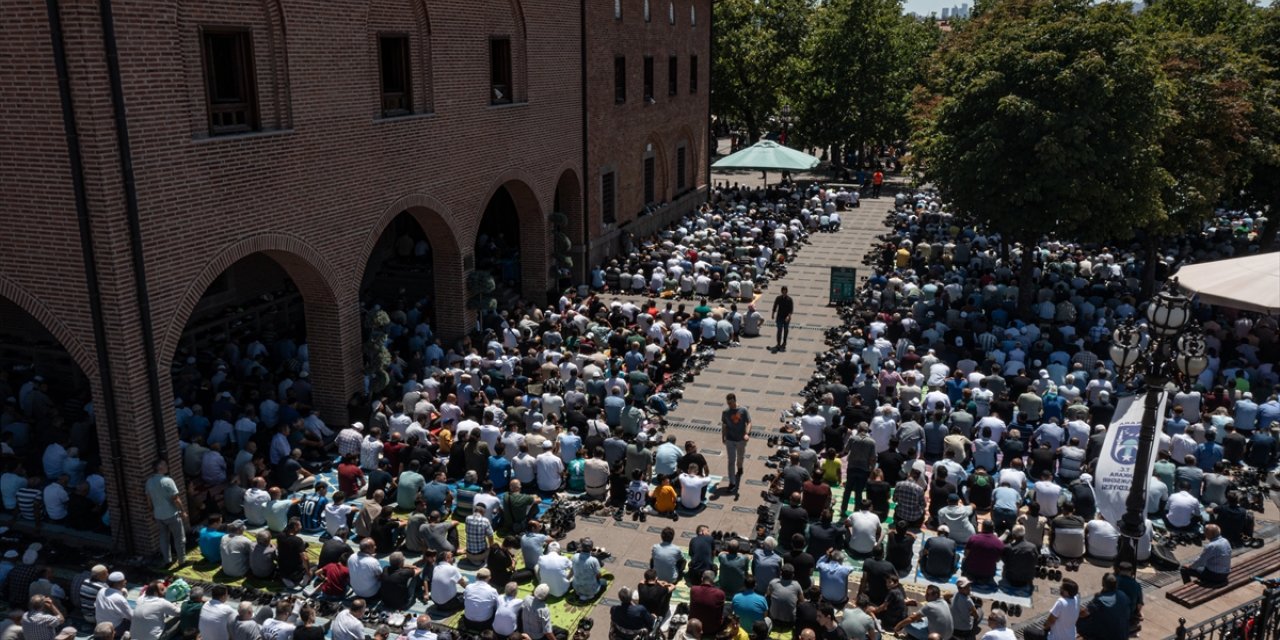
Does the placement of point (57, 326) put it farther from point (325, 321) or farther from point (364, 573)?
point (364, 573)

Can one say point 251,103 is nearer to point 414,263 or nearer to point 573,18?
point 414,263

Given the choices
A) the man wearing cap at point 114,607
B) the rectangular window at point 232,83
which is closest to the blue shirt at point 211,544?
→ the man wearing cap at point 114,607

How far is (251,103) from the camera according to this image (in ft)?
50.7

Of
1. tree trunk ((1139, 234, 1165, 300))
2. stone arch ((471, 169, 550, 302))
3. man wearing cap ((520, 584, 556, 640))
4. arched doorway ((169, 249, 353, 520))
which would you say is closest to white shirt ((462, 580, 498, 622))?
man wearing cap ((520, 584, 556, 640))

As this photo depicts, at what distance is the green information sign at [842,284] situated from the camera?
1020 inches

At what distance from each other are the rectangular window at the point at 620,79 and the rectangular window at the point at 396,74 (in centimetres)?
1148

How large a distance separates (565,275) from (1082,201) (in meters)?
13.1

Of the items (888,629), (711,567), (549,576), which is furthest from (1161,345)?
(549,576)

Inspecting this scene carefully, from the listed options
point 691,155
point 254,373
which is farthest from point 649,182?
point 254,373

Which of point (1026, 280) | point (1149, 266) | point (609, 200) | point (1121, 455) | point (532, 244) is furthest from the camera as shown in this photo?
point (609, 200)

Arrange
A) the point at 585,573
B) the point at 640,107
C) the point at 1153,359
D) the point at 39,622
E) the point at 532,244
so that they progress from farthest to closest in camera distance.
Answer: the point at 640,107 < the point at 532,244 < the point at 585,573 < the point at 39,622 < the point at 1153,359

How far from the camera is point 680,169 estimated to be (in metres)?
39.3

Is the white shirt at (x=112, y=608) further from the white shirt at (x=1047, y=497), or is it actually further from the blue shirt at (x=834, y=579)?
the white shirt at (x=1047, y=497)

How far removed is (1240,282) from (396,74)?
1501 centimetres
